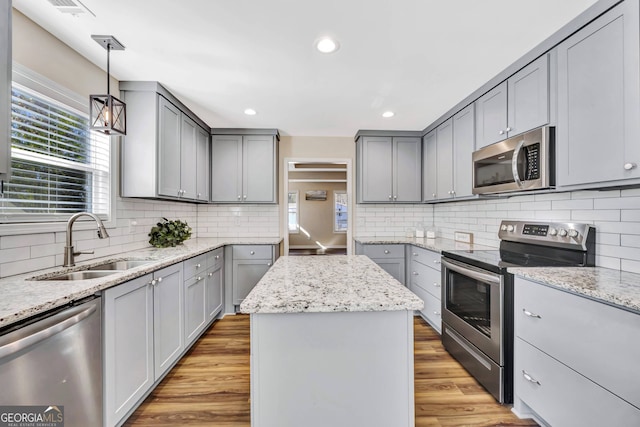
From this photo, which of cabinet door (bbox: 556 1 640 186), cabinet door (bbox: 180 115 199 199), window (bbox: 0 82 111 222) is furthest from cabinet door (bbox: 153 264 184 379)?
cabinet door (bbox: 556 1 640 186)

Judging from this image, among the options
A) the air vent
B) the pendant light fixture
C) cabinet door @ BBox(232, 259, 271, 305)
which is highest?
A: the air vent

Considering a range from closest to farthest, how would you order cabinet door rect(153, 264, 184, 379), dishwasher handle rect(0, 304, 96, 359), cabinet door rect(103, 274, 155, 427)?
dishwasher handle rect(0, 304, 96, 359)
cabinet door rect(103, 274, 155, 427)
cabinet door rect(153, 264, 184, 379)

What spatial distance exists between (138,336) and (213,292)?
4.39 feet

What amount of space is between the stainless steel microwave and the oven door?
2.22 feet

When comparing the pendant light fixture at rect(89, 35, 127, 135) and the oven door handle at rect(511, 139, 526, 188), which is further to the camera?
the oven door handle at rect(511, 139, 526, 188)

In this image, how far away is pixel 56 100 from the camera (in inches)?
72.5

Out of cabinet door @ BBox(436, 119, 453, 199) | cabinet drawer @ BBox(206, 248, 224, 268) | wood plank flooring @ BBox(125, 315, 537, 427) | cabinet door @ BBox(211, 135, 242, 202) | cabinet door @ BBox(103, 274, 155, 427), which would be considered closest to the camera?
cabinet door @ BBox(103, 274, 155, 427)

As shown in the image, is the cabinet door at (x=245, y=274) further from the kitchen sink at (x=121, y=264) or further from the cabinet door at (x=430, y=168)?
the cabinet door at (x=430, y=168)

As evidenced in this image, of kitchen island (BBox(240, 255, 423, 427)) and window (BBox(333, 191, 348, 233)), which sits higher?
window (BBox(333, 191, 348, 233))

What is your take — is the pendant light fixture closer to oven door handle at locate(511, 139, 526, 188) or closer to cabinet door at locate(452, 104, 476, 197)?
oven door handle at locate(511, 139, 526, 188)

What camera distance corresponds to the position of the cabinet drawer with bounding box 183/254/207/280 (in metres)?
2.39

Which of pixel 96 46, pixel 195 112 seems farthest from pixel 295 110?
pixel 96 46

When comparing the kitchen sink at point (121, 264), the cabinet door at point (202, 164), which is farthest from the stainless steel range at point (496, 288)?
the cabinet door at point (202, 164)

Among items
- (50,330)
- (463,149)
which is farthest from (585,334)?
(50,330)
